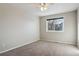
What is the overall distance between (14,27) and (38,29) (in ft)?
8.07

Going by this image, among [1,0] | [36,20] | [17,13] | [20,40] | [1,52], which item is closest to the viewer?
[1,0]

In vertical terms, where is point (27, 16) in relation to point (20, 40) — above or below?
above

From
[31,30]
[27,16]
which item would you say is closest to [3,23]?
[27,16]

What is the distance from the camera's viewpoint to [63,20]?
15.9 feet

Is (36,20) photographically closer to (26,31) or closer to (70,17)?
(26,31)

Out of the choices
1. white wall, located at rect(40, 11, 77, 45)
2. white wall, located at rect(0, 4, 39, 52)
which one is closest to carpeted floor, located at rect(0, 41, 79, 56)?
white wall, located at rect(0, 4, 39, 52)

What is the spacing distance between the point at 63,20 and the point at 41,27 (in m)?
1.81

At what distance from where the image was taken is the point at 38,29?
19.1 ft

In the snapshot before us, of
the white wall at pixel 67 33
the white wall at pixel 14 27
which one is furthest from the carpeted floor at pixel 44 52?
the white wall at pixel 67 33

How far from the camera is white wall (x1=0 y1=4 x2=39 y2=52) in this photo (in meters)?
3.10

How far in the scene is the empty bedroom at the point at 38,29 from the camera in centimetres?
308

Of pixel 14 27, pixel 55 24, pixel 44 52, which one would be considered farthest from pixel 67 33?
pixel 14 27

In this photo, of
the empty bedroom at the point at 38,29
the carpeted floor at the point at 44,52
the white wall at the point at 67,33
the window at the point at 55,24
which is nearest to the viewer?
the carpeted floor at the point at 44,52

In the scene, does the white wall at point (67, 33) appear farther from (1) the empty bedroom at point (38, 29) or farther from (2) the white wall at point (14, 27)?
(2) the white wall at point (14, 27)
